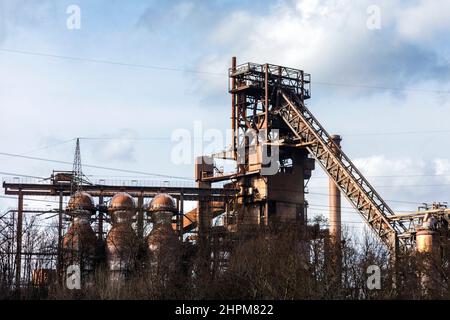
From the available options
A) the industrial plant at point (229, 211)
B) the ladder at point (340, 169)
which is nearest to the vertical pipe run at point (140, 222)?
the industrial plant at point (229, 211)

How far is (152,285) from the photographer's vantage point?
4584 centimetres

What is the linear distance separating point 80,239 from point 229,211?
11065 millimetres

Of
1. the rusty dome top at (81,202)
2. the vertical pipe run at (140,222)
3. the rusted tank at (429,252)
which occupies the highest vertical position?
the rusty dome top at (81,202)

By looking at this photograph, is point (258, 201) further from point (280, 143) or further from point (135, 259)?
point (135, 259)

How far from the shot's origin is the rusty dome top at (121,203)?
57.2 m

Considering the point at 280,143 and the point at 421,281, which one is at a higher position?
the point at 280,143

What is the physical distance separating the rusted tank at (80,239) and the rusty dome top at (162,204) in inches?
159

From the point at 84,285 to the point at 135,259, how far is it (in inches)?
189

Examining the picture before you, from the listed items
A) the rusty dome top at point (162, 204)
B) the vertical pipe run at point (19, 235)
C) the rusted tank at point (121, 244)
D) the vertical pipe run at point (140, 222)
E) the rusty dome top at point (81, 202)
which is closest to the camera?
the rusted tank at point (121, 244)

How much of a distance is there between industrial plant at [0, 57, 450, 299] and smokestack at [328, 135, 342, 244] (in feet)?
0.25

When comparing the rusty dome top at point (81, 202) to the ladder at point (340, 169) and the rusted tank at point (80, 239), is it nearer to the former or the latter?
the rusted tank at point (80, 239)

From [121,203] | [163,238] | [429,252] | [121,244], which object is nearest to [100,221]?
[121,203]

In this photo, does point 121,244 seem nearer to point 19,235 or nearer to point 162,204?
point 162,204

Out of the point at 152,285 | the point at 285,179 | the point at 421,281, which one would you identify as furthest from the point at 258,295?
the point at 285,179
